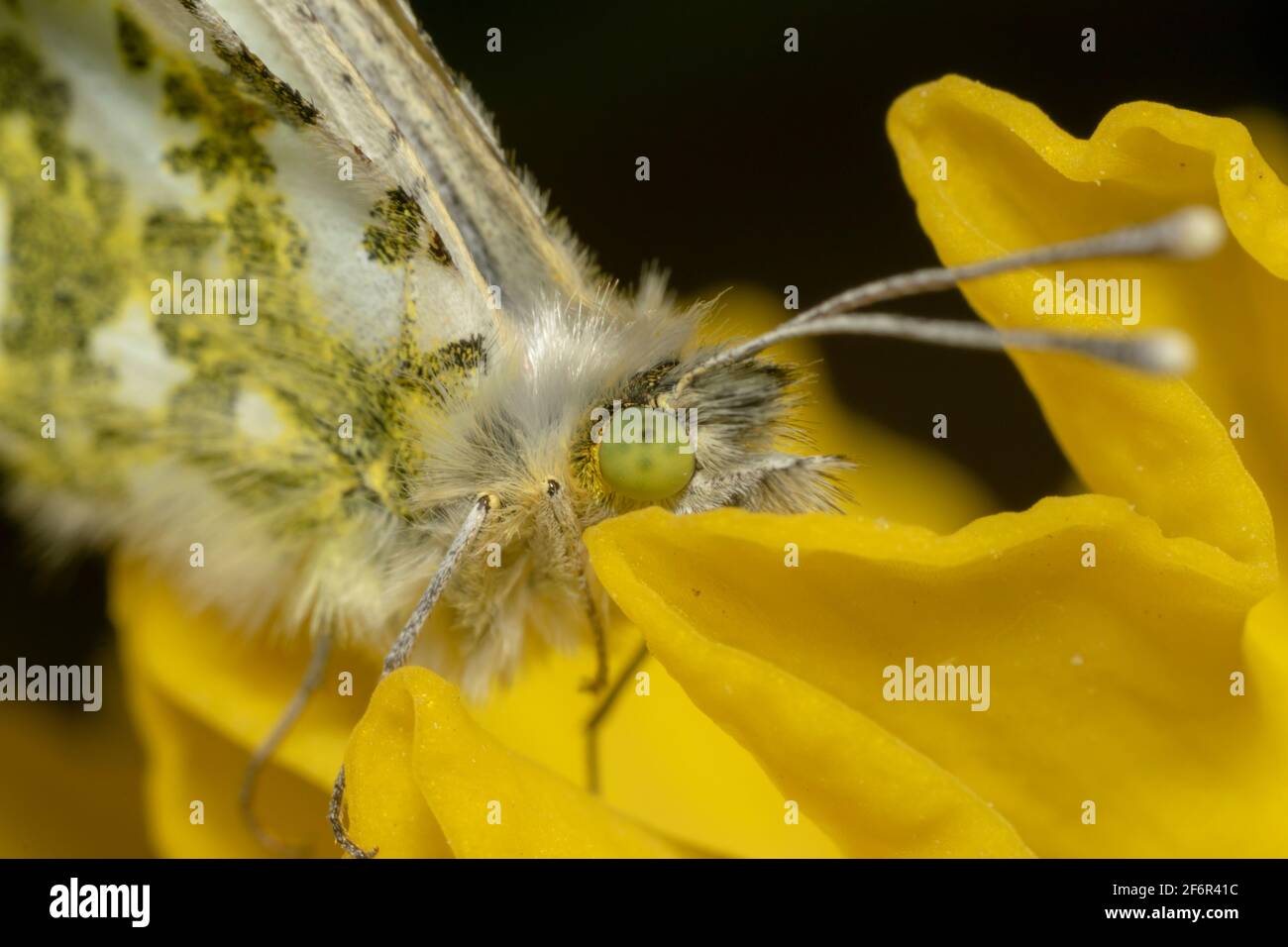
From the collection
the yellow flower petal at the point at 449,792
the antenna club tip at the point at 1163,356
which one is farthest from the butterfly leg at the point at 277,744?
the antenna club tip at the point at 1163,356

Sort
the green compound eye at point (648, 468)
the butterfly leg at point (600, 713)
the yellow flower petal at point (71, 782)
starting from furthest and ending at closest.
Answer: the yellow flower petal at point (71, 782)
the butterfly leg at point (600, 713)
the green compound eye at point (648, 468)

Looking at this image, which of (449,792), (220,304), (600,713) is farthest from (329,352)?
(449,792)

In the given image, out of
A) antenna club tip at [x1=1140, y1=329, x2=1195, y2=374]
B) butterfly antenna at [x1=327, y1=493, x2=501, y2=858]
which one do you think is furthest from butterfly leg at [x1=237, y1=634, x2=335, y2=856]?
antenna club tip at [x1=1140, y1=329, x2=1195, y2=374]

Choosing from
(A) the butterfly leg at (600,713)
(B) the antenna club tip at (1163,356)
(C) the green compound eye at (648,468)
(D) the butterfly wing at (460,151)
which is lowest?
(A) the butterfly leg at (600,713)

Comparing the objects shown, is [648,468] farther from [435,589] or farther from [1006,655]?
[1006,655]

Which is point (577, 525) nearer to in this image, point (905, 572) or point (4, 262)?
point (905, 572)

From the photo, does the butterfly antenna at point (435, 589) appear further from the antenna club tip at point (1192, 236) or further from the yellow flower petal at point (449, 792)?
the antenna club tip at point (1192, 236)
